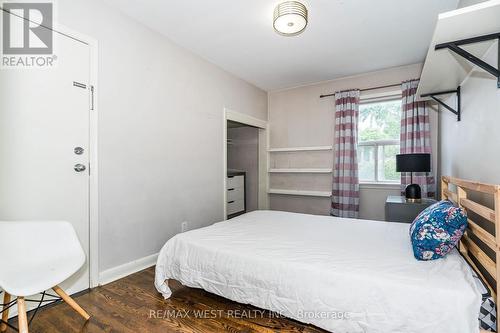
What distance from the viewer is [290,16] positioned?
2045 mm

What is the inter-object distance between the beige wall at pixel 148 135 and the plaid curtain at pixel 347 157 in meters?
1.83

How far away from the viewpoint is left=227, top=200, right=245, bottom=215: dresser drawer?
4320 mm

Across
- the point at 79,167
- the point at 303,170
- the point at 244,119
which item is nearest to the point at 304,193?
the point at 303,170

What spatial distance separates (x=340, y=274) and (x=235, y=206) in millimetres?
3221

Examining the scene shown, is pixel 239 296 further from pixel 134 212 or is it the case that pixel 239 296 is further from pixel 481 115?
pixel 481 115

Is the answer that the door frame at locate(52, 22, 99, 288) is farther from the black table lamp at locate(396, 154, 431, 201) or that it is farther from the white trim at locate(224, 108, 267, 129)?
the black table lamp at locate(396, 154, 431, 201)

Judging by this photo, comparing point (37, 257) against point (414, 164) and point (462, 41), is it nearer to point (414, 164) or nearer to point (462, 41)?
point (462, 41)

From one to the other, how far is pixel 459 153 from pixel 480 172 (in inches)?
25.3

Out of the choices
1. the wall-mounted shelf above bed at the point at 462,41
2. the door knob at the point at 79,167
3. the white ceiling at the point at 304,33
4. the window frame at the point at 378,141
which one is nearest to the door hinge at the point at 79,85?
the door knob at the point at 79,167

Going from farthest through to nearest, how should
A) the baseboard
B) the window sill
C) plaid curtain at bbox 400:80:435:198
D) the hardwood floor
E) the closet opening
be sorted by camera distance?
the closet opening < the window sill < plaid curtain at bbox 400:80:435:198 < the baseboard < the hardwood floor

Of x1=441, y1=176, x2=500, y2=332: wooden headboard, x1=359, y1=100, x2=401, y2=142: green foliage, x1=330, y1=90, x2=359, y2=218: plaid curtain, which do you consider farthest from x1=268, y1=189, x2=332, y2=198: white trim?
x1=441, y1=176, x2=500, y2=332: wooden headboard

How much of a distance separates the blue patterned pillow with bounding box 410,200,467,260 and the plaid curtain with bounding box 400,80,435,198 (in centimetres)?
215

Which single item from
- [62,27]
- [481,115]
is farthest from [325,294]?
[62,27]

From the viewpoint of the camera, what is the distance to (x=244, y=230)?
2.19 meters
